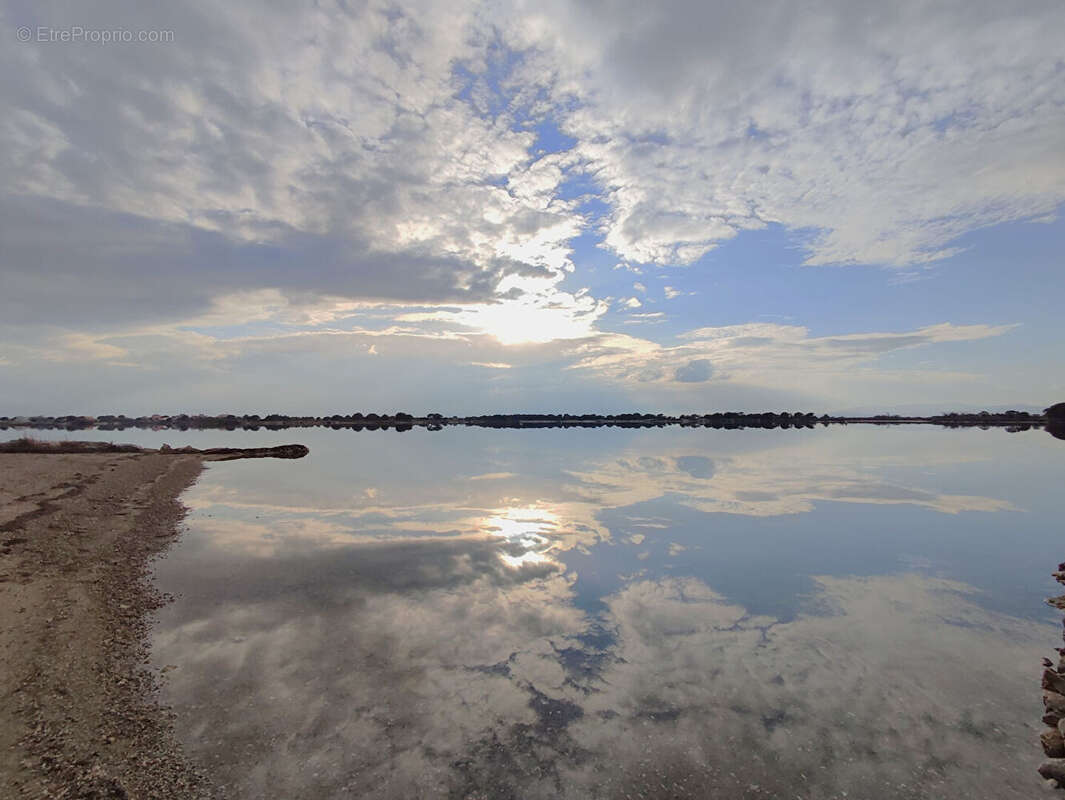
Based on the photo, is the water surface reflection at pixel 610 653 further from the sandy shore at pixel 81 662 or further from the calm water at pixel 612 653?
the sandy shore at pixel 81 662

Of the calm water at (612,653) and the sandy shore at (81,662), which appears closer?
the sandy shore at (81,662)

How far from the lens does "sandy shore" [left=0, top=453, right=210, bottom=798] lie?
23.6 ft

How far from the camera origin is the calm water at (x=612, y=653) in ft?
25.6

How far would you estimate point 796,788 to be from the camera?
7.42m

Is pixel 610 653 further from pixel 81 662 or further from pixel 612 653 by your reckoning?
pixel 81 662

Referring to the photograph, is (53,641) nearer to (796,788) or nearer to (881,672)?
(796,788)

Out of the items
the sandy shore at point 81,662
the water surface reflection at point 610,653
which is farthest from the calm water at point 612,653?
the sandy shore at point 81,662

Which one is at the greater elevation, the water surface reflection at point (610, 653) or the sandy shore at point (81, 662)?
the sandy shore at point (81, 662)

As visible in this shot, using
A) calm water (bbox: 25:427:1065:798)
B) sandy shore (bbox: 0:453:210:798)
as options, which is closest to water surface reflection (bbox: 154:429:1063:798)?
calm water (bbox: 25:427:1065:798)

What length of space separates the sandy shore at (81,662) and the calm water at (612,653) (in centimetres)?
66

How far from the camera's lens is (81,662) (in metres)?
10.4

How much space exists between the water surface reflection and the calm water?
0.19ft

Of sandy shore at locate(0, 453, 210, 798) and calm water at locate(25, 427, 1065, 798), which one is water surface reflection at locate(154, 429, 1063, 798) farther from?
sandy shore at locate(0, 453, 210, 798)

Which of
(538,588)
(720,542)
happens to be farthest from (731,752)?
(720,542)
